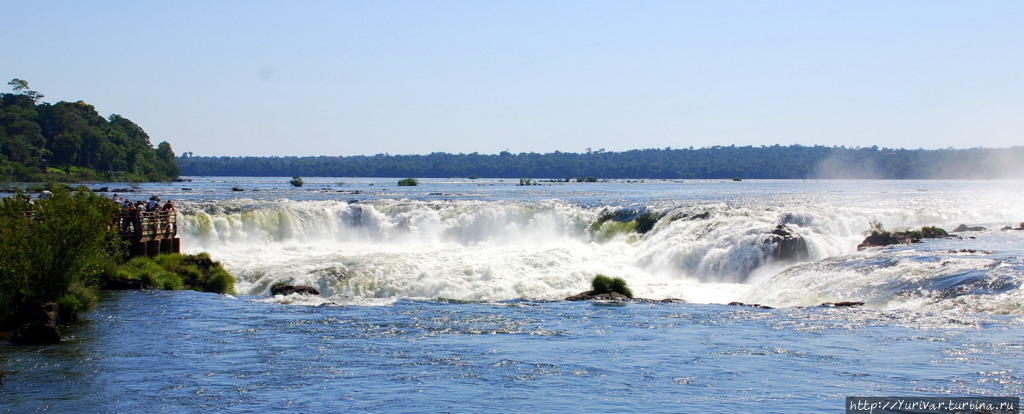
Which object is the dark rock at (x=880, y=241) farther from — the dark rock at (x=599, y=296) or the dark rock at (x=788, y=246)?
the dark rock at (x=599, y=296)

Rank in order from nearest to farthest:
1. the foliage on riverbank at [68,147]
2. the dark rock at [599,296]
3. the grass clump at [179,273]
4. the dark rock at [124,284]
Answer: the dark rock at [599,296] < the dark rock at [124,284] < the grass clump at [179,273] < the foliage on riverbank at [68,147]

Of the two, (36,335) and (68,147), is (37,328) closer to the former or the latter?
(36,335)

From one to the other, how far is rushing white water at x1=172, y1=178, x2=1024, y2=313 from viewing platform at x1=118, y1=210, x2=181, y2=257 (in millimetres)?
2430

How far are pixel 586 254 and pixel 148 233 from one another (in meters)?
16.6

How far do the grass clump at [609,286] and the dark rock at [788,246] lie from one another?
763cm

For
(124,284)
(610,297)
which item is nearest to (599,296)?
(610,297)

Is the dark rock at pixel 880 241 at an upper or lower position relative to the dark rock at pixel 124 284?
upper

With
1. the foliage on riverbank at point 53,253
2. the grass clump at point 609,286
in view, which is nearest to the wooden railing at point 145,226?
the foliage on riverbank at point 53,253

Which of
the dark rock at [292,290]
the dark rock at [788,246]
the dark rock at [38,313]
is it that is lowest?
the dark rock at [292,290]

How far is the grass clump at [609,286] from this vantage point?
26.1 m

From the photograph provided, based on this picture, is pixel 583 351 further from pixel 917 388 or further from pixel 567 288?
pixel 567 288

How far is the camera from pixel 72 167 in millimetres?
128875

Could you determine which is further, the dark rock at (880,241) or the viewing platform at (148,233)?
the dark rock at (880,241)

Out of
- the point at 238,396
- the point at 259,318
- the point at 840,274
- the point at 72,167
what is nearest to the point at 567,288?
the point at 840,274
